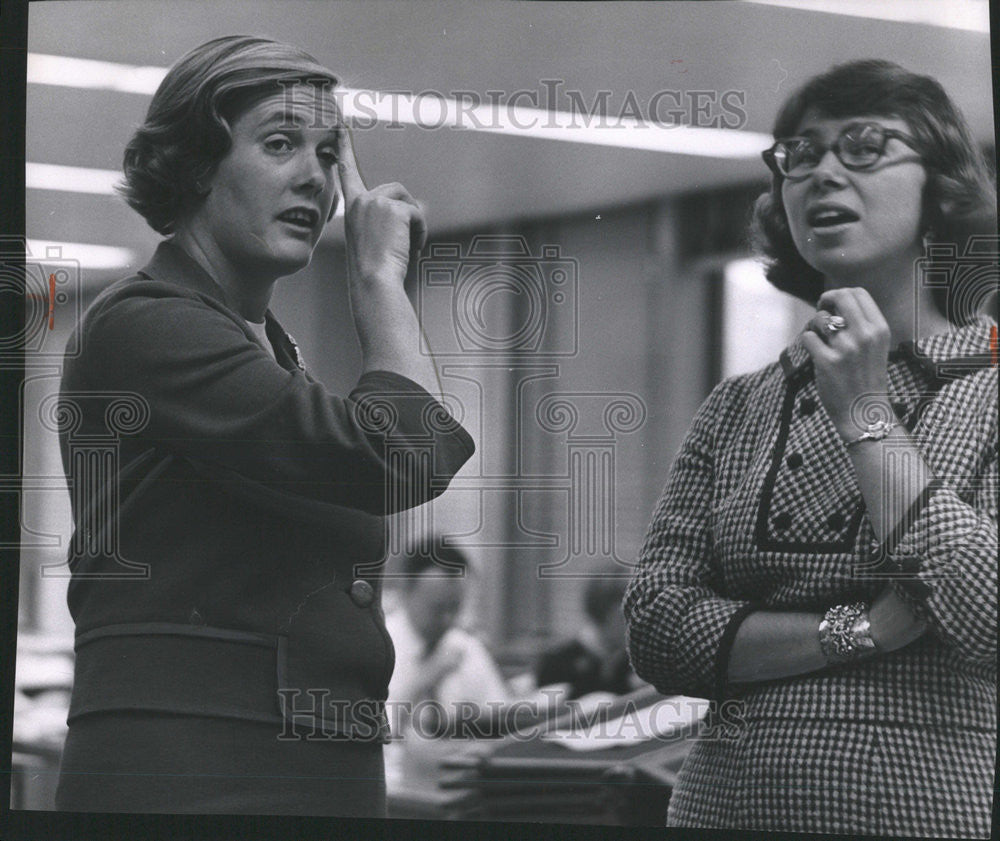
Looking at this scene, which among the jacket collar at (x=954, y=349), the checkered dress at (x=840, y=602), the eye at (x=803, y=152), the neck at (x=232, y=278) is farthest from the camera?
the neck at (x=232, y=278)

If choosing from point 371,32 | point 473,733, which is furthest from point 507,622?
point 371,32

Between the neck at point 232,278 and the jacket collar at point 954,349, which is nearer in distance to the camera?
the jacket collar at point 954,349

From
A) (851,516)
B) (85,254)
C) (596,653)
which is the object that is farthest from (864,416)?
(85,254)

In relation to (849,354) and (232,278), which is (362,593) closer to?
(232,278)

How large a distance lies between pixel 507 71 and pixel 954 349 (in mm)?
1042

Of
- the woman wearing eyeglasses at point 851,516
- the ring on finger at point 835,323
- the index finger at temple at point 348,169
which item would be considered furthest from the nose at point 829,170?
the index finger at temple at point 348,169

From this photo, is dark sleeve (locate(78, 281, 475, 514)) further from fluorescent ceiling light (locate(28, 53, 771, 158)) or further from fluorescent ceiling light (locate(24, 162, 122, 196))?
fluorescent ceiling light (locate(28, 53, 771, 158))

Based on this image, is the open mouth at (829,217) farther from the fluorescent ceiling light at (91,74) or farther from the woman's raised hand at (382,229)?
the fluorescent ceiling light at (91,74)

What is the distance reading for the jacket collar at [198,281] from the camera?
2716mm

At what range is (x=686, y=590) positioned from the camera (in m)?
2.55

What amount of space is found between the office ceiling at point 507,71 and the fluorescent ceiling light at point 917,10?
0.02 m

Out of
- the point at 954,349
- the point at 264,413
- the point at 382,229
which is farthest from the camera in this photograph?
the point at 382,229

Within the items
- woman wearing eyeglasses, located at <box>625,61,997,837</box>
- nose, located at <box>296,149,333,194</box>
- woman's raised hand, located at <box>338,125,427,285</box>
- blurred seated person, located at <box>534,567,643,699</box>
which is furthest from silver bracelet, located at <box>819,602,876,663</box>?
nose, located at <box>296,149,333,194</box>

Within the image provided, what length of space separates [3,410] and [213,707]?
30.7 inches
